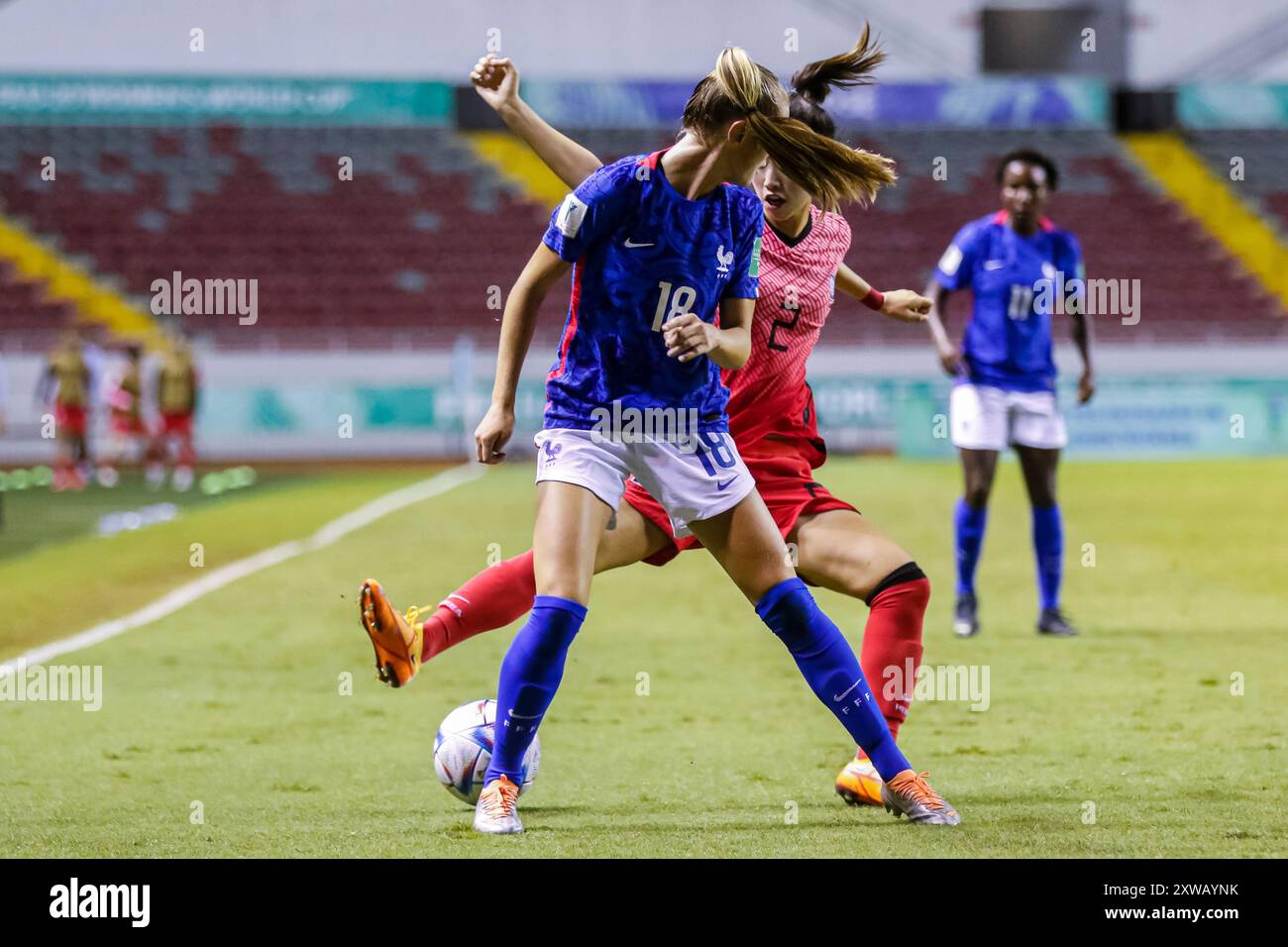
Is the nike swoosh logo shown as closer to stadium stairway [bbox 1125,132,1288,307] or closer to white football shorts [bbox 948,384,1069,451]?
white football shorts [bbox 948,384,1069,451]

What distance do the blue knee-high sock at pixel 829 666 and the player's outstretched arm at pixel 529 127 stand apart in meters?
1.35

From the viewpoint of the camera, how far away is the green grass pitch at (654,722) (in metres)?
4.98

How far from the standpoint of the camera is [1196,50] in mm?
37281

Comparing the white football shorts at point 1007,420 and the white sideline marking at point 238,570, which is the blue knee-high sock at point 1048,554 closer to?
the white football shorts at point 1007,420

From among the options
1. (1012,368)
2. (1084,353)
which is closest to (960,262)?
(1012,368)

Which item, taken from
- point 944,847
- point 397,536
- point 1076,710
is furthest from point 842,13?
point 944,847

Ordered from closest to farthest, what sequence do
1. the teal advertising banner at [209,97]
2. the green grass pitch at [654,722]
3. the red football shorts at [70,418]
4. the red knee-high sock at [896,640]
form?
1. the green grass pitch at [654,722]
2. the red knee-high sock at [896,640]
3. the red football shorts at [70,418]
4. the teal advertising banner at [209,97]

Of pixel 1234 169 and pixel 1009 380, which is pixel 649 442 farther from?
pixel 1234 169

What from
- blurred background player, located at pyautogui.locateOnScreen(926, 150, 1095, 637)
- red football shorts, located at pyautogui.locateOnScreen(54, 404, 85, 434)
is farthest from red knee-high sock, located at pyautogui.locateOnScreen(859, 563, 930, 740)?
red football shorts, located at pyautogui.locateOnScreen(54, 404, 85, 434)

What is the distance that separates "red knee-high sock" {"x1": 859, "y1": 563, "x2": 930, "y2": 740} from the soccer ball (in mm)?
1096

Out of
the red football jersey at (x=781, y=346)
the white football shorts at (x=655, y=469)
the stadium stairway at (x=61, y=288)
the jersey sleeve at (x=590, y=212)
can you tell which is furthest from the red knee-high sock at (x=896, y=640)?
the stadium stairway at (x=61, y=288)

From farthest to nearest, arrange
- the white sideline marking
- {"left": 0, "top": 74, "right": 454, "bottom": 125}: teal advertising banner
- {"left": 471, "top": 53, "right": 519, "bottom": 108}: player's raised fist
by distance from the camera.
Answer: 1. {"left": 0, "top": 74, "right": 454, "bottom": 125}: teal advertising banner
2. the white sideline marking
3. {"left": 471, "top": 53, "right": 519, "bottom": 108}: player's raised fist

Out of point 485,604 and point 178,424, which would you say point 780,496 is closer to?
point 485,604

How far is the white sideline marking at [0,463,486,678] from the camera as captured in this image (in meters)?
9.30
